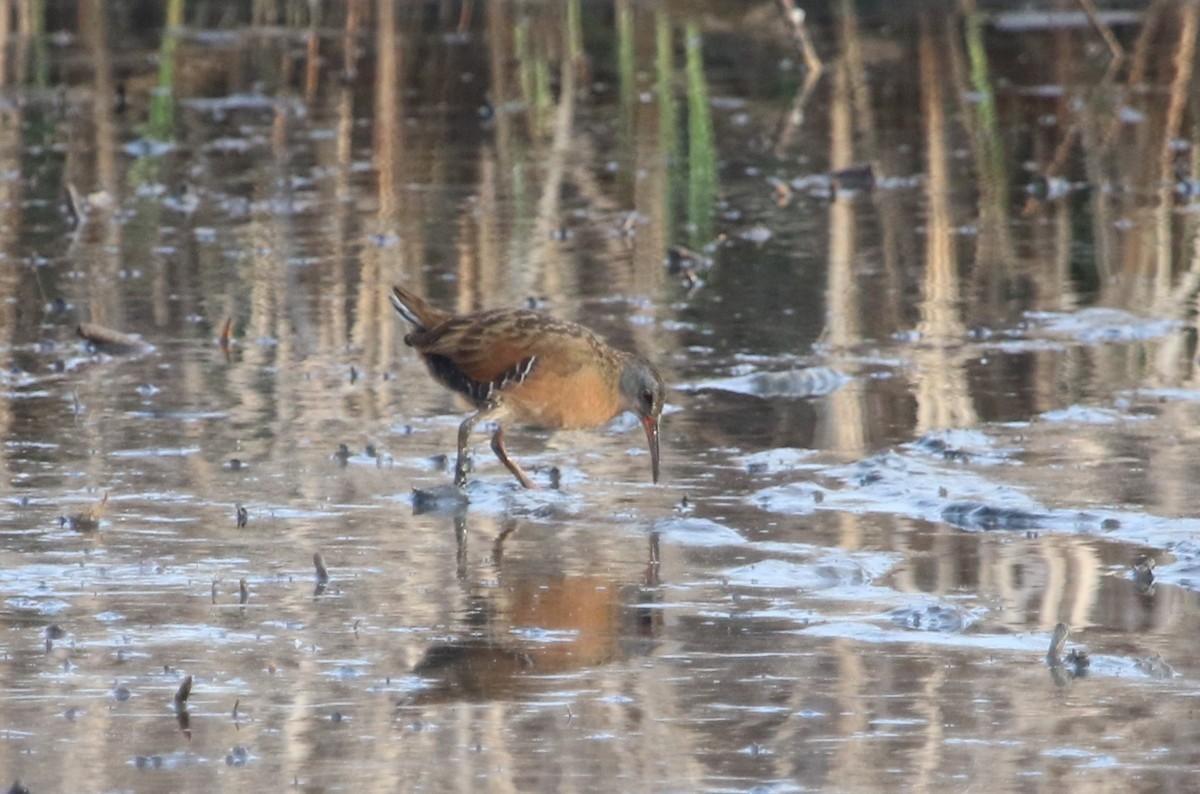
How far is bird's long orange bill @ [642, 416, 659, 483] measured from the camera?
7.22m

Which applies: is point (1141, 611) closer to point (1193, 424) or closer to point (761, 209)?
point (1193, 424)

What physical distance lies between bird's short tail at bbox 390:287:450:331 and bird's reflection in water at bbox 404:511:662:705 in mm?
1554

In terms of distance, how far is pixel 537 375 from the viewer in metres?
7.54

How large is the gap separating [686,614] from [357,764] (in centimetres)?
141

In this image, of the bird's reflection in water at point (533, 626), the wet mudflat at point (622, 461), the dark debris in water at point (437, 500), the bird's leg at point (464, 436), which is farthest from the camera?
the bird's leg at point (464, 436)

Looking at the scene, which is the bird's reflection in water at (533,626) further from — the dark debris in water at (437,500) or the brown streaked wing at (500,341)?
the brown streaked wing at (500,341)

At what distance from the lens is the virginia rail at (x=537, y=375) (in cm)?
753

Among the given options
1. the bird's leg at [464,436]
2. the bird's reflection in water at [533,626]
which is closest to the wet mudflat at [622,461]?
the bird's reflection in water at [533,626]

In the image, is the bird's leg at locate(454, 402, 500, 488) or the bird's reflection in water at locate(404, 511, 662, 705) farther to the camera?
the bird's leg at locate(454, 402, 500, 488)

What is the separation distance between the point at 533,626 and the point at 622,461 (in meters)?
2.01

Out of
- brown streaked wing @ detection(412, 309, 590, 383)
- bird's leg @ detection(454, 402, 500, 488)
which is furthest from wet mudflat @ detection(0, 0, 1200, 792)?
brown streaked wing @ detection(412, 309, 590, 383)

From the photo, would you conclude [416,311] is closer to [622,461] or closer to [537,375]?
[537,375]

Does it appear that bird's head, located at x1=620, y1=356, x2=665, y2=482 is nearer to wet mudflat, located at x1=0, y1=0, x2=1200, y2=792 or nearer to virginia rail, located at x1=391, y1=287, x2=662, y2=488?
virginia rail, located at x1=391, y1=287, x2=662, y2=488

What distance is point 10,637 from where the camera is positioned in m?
5.61
